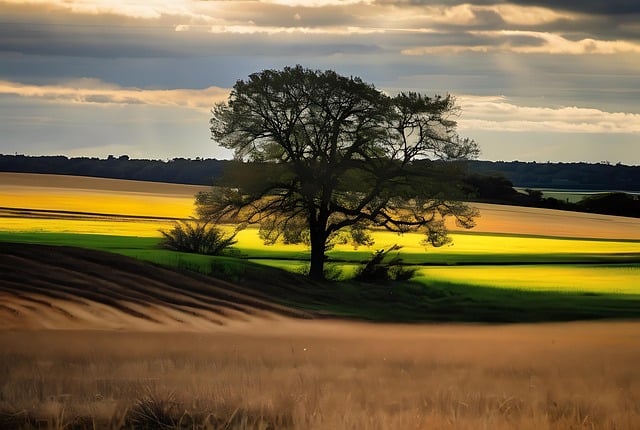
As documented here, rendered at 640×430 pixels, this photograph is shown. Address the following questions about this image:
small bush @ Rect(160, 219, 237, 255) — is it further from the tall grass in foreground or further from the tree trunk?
the tall grass in foreground

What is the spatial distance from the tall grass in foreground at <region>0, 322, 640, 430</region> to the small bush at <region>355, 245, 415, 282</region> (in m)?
22.2

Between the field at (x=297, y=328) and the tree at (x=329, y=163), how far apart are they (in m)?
2.37

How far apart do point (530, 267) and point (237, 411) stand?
119 ft

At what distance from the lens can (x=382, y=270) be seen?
40.5 meters

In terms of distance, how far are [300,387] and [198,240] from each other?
1256 inches

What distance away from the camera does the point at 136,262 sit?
1286 inches

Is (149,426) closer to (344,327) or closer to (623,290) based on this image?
(344,327)

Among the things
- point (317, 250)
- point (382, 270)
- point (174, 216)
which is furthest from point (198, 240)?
point (382, 270)

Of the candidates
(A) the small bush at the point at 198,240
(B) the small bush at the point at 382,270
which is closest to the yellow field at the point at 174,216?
(A) the small bush at the point at 198,240

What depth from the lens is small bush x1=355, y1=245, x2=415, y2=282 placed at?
40.2 m

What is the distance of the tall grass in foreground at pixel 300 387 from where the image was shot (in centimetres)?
882

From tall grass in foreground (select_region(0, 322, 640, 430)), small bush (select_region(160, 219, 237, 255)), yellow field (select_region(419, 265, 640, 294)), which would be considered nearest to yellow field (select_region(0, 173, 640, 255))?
small bush (select_region(160, 219, 237, 255))

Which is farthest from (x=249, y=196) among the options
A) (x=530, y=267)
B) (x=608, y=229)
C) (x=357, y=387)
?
(x=357, y=387)

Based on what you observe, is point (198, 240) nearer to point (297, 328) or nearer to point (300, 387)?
point (297, 328)
